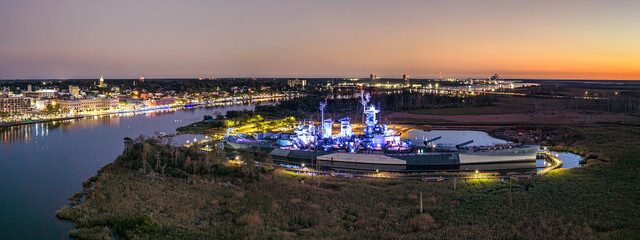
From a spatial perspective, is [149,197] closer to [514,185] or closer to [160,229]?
[160,229]

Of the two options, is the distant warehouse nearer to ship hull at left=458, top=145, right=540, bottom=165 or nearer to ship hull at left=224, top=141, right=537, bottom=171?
ship hull at left=224, top=141, right=537, bottom=171

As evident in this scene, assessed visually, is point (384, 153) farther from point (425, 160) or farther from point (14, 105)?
point (14, 105)

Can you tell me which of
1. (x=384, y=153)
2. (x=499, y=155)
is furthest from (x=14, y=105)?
(x=499, y=155)

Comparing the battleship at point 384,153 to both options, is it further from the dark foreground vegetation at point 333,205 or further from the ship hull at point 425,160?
the dark foreground vegetation at point 333,205

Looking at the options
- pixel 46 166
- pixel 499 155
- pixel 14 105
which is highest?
pixel 14 105

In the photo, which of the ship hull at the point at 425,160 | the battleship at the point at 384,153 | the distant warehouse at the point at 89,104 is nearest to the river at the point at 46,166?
the battleship at the point at 384,153

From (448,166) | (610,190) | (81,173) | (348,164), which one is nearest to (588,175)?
(610,190)
